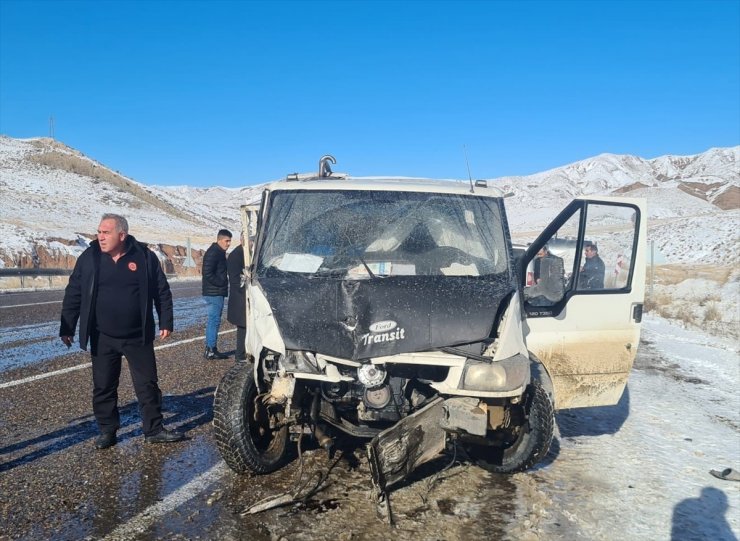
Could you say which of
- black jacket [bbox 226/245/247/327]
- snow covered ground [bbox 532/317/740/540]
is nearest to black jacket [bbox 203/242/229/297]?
black jacket [bbox 226/245/247/327]

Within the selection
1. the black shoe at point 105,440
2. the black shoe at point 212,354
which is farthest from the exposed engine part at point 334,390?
the black shoe at point 212,354

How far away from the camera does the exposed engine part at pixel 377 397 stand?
3955mm

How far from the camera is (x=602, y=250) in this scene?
5.28 meters

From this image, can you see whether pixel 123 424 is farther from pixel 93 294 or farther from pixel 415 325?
pixel 415 325

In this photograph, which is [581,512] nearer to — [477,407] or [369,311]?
[477,407]

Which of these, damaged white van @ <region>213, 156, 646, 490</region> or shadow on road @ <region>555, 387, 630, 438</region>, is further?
shadow on road @ <region>555, 387, 630, 438</region>

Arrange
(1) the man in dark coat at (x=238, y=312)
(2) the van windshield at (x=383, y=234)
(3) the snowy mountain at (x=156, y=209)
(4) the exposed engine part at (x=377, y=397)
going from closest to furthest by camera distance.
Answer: (4) the exposed engine part at (x=377, y=397), (2) the van windshield at (x=383, y=234), (1) the man in dark coat at (x=238, y=312), (3) the snowy mountain at (x=156, y=209)

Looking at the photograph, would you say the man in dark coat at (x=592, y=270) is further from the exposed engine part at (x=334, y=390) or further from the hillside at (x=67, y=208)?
the hillside at (x=67, y=208)

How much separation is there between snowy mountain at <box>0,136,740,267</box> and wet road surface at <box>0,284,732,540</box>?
272cm

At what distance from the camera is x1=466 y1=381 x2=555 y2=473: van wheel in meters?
4.36

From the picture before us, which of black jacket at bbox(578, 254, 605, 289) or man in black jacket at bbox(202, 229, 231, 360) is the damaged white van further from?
man in black jacket at bbox(202, 229, 231, 360)

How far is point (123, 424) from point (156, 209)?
68.5 metres

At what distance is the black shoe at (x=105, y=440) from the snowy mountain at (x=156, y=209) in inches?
108

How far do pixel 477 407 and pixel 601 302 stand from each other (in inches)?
73.3
